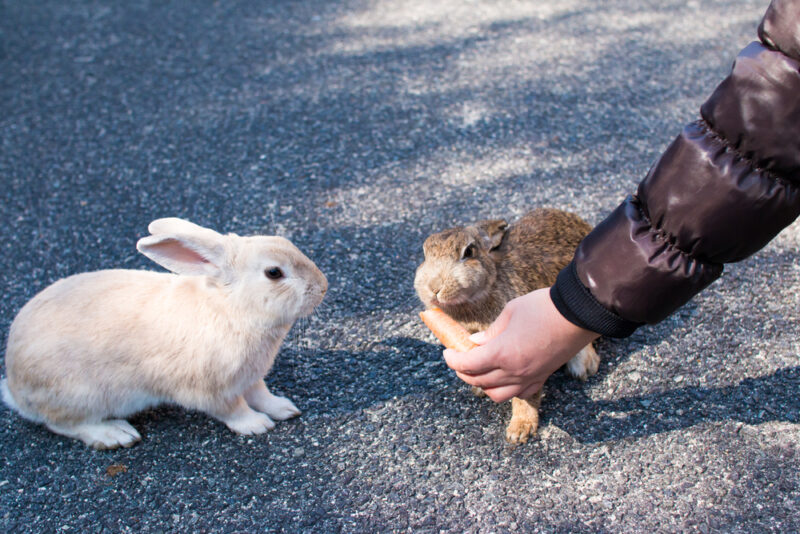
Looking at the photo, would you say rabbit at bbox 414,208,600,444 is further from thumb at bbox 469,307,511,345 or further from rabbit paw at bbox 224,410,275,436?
rabbit paw at bbox 224,410,275,436

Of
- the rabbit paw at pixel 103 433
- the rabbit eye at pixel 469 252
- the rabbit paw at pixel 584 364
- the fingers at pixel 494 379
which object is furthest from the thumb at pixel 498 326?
the rabbit paw at pixel 103 433

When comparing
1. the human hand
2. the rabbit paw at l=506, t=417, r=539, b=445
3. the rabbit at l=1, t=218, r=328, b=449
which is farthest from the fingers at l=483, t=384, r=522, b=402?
the rabbit at l=1, t=218, r=328, b=449

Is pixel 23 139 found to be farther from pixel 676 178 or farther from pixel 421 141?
pixel 676 178

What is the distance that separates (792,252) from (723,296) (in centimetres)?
53

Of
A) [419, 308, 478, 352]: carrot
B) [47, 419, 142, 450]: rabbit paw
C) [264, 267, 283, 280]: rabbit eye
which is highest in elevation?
[264, 267, 283, 280]: rabbit eye

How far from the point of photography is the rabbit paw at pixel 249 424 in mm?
2773

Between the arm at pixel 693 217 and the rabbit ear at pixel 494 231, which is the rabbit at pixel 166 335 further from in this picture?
the arm at pixel 693 217

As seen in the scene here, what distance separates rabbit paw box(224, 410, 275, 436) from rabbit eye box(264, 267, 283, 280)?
57cm

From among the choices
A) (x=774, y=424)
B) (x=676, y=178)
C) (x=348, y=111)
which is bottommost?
(x=774, y=424)

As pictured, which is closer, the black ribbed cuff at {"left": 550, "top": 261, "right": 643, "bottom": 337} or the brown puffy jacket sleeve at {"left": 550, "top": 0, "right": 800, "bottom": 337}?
the brown puffy jacket sleeve at {"left": 550, "top": 0, "right": 800, "bottom": 337}

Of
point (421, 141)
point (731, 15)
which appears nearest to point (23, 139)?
point (421, 141)

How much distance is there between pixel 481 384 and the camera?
7.72 ft

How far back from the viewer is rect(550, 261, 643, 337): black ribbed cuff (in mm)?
2051

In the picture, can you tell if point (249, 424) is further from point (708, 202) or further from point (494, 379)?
point (708, 202)
